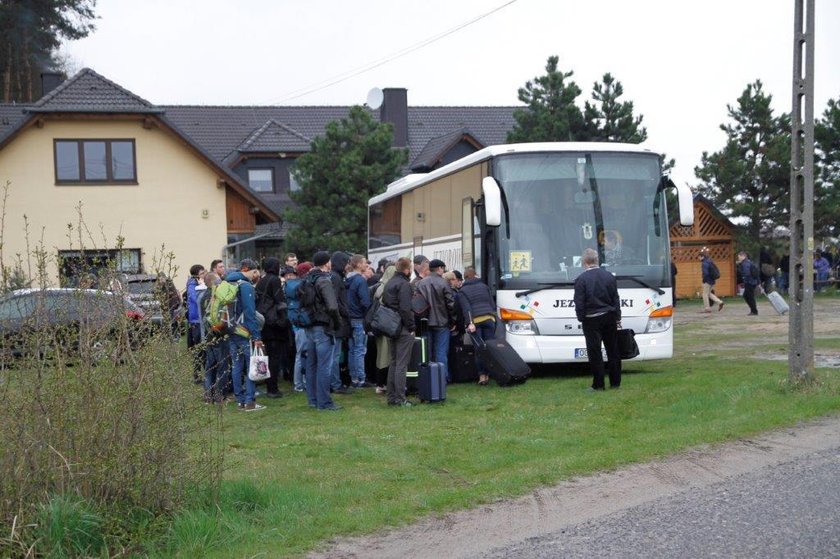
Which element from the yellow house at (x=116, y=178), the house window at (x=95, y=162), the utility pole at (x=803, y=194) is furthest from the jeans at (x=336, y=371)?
the house window at (x=95, y=162)

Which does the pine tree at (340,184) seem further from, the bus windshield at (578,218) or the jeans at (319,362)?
the jeans at (319,362)

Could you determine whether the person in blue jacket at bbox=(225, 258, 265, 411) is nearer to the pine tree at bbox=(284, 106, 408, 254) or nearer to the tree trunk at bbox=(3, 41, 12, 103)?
the pine tree at bbox=(284, 106, 408, 254)

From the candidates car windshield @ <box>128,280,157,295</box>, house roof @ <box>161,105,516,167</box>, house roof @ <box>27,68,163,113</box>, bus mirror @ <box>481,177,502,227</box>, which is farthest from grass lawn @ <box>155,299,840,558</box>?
house roof @ <box>161,105,516,167</box>

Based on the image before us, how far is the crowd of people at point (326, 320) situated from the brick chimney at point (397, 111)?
35.7 m

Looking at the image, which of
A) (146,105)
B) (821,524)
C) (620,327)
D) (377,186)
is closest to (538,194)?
(620,327)

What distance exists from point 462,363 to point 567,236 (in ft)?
7.99

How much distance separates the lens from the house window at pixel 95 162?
38.1 metres

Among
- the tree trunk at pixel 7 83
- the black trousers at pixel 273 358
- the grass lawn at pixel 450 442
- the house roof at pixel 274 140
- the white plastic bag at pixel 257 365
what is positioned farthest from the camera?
the tree trunk at pixel 7 83

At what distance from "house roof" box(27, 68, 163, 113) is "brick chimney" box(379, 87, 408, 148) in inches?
657

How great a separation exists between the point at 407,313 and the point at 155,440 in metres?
6.54

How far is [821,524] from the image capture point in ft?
23.4

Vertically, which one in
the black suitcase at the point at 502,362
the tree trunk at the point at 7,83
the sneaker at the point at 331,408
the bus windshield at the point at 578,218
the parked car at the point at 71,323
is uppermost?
the tree trunk at the point at 7,83

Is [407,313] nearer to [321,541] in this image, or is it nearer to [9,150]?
[321,541]

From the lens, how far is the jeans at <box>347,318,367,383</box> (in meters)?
16.4
